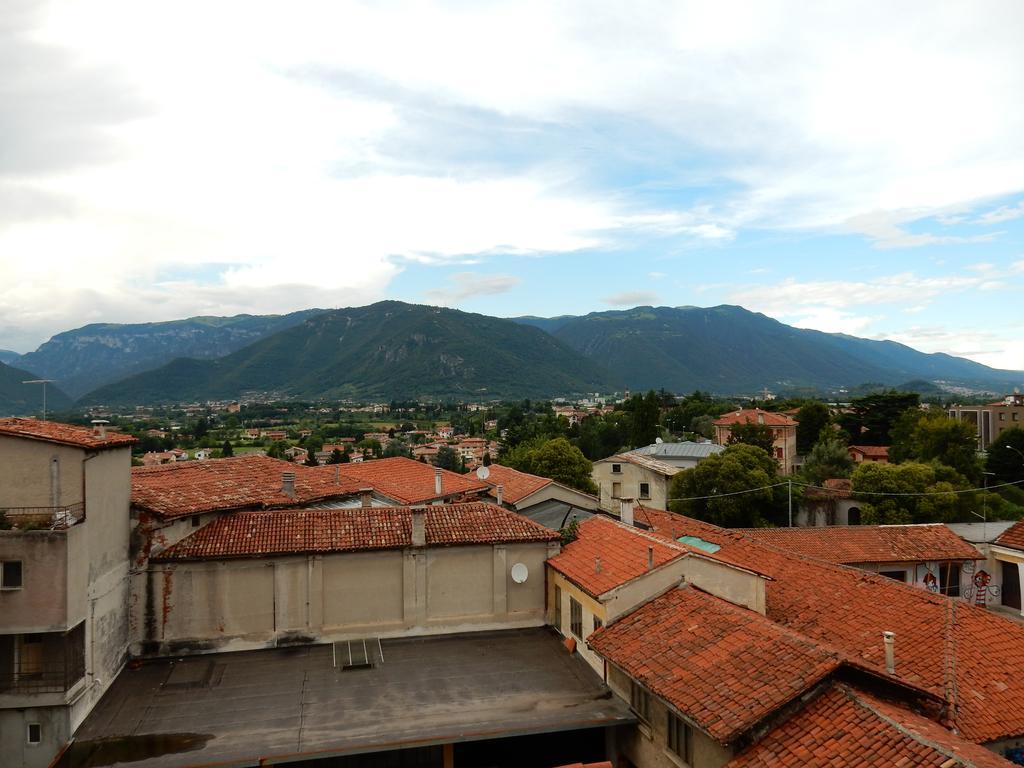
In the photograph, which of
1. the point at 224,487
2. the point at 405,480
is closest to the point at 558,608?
the point at 224,487

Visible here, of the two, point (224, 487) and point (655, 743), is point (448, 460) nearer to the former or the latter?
point (224, 487)

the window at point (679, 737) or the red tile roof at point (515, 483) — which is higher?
the red tile roof at point (515, 483)

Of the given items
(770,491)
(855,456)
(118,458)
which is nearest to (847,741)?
(118,458)

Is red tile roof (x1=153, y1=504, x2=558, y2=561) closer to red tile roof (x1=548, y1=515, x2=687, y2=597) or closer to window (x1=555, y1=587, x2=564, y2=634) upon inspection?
red tile roof (x1=548, y1=515, x2=687, y2=597)

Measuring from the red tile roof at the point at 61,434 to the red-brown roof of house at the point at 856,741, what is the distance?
543 inches

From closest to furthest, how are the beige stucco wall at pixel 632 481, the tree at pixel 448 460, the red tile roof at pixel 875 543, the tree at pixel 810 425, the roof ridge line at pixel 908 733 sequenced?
the roof ridge line at pixel 908 733 → the red tile roof at pixel 875 543 → the beige stucco wall at pixel 632 481 → the tree at pixel 810 425 → the tree at pixel 448 460

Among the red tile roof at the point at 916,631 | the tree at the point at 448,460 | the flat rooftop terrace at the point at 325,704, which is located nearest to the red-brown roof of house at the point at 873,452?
the tree at the point at 448,460

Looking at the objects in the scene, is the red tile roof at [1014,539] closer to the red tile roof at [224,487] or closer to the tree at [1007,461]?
the red tile roof at [224,487]

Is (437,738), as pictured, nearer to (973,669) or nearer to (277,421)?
(973,669)

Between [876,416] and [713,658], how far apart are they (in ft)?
242

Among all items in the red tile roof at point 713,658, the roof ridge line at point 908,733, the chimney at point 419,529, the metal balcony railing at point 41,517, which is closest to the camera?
the roof ridge line at point 908,733

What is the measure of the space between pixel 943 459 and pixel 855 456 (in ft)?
50.4

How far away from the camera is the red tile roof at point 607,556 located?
16.4 meters

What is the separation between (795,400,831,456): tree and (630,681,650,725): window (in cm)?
6748
